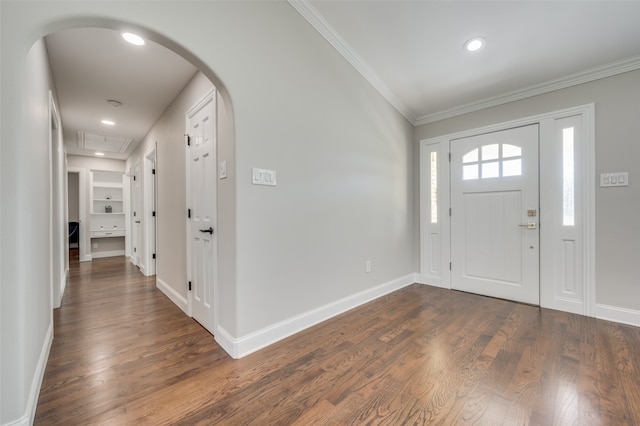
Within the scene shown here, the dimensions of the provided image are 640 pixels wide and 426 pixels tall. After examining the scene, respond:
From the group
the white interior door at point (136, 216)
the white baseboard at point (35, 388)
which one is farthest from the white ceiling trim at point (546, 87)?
the white interior door at point (136, 216)

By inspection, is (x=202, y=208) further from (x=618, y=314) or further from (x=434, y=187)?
(x=618, y=314)

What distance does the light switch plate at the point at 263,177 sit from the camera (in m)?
1.87

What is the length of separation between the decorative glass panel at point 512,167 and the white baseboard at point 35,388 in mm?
4290

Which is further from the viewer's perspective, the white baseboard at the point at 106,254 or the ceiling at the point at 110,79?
the white baseboard at the point at 106,254

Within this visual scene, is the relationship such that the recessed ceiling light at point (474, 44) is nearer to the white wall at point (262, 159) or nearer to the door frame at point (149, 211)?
the white wall at point (262, 159)

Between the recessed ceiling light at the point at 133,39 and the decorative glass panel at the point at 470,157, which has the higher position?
the recessed ceiling light at the point at 133,39

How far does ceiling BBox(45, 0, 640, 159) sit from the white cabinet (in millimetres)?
3785

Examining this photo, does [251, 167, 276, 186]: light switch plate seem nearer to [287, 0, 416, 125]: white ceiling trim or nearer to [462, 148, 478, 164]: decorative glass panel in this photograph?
[287, 0, 416, 125]: white ceiling trim

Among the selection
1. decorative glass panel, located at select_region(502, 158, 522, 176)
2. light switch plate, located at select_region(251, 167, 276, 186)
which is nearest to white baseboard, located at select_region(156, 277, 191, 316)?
light switch plate, located at select_region(251, 167, 276, 186)

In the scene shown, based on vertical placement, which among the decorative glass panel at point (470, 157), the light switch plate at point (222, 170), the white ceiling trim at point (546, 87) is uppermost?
the white ceiling trim at point (546, 87)

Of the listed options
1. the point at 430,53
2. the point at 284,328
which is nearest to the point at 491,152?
the point at 430,53

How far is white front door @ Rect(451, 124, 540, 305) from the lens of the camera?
2947 mm

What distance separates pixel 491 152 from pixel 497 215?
0.80 m

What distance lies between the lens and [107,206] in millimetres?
6660
